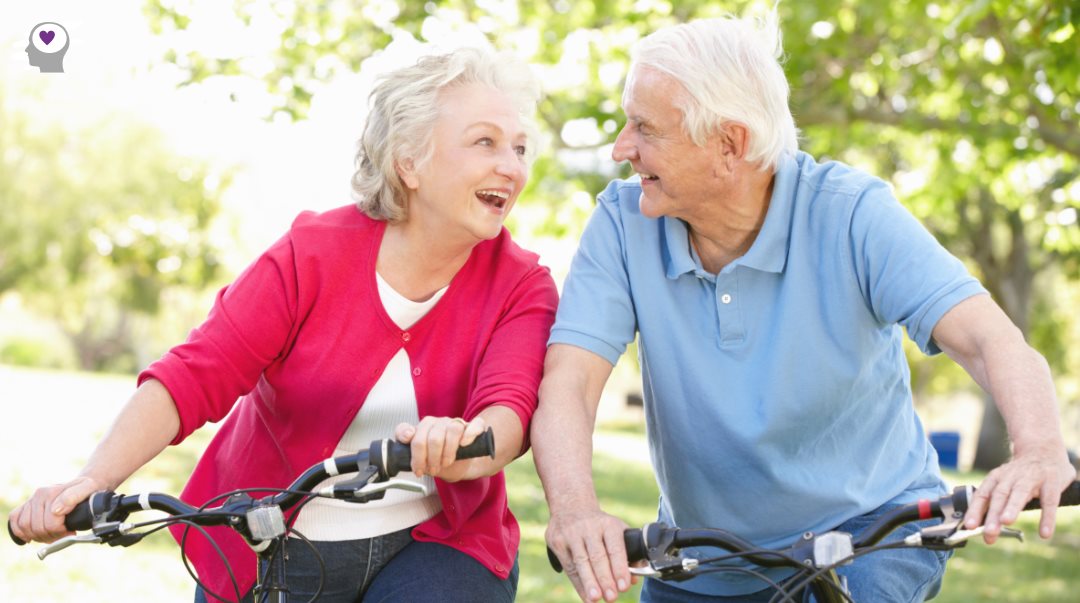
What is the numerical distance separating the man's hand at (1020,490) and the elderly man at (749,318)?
17.3 inches

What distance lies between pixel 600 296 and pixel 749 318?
37 centimetres

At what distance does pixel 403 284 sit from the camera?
321cm

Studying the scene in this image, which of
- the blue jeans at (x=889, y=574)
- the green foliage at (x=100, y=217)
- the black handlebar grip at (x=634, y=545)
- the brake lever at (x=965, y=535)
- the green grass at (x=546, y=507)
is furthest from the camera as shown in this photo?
the green foliage at (x=100, y=217)

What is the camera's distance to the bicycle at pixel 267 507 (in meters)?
2.52

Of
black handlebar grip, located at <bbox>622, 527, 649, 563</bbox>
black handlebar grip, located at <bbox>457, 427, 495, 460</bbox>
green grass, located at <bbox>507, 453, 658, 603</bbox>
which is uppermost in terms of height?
black handlebar grip, located at <bbox>457, 427, 495, 460</bbox>

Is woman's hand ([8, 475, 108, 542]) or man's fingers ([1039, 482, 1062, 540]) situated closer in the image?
man's fingers ([1039, 482, 1062, 540])

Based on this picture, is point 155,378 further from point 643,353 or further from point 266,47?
point 266,47

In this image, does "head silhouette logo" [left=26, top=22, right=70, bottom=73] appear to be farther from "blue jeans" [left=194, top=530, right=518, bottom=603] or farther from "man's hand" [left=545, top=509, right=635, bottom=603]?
"man's hand" [left=545, top=509, right=635, bottom=603]

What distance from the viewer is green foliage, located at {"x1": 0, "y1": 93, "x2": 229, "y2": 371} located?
30.8 m

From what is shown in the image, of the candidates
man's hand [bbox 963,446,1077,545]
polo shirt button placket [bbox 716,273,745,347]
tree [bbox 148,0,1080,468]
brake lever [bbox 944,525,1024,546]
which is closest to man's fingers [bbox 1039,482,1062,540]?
man's hand [bbox 963,446,1077,545]

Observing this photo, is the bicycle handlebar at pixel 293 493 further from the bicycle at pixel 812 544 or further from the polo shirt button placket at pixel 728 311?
the polo shirt button placket at pixel 728 311

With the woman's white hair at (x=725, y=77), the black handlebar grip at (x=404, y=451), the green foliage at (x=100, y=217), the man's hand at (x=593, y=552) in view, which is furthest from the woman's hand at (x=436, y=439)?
the green foliage at (x=100, y=217)

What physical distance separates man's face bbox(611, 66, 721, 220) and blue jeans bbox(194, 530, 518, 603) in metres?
0.98

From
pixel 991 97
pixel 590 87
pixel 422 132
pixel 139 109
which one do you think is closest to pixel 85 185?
pixel 139 109
